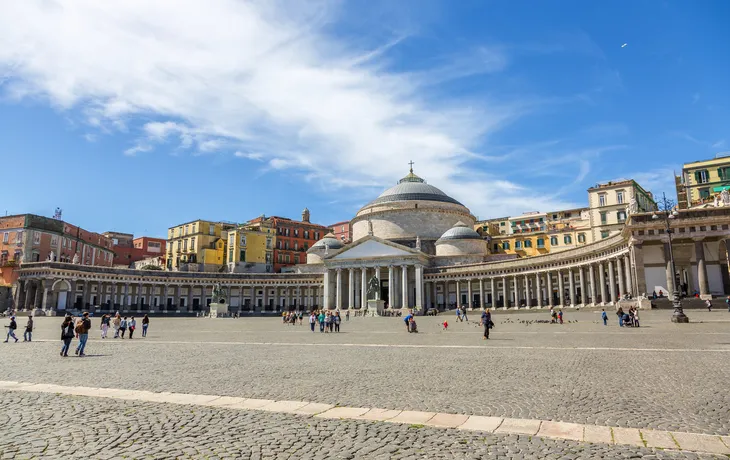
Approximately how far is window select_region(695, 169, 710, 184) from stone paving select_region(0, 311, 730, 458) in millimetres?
46739

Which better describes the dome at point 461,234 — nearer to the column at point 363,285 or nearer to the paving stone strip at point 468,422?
the column at point 363,285

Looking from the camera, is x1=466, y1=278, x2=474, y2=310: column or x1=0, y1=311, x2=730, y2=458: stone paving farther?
x1=466, y1=278, x2=474, y2=310: column

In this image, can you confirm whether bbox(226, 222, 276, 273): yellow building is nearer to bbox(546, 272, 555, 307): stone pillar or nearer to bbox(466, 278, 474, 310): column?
bbox(466, 278, 474, 310): column

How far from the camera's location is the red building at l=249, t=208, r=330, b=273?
9125cm

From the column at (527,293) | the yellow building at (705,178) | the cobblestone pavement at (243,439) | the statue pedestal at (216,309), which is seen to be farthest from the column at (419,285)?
the cobblestone pavement at (243,439)

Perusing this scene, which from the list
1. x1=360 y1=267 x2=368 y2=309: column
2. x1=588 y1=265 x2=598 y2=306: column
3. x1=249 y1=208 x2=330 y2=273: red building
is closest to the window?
x1=588 y1=265 x2=598 y2=306: column

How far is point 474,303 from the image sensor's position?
69875 millimetres

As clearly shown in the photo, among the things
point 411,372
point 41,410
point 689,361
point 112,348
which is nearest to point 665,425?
point 411,372

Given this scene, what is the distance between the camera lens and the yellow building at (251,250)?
274 feet

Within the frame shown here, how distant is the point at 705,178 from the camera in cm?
5834

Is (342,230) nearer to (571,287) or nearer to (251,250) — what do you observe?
(251,250)

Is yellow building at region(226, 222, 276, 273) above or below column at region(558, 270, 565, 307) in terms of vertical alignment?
above

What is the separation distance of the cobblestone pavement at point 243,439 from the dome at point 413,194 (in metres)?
78.9

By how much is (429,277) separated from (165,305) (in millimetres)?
40259
